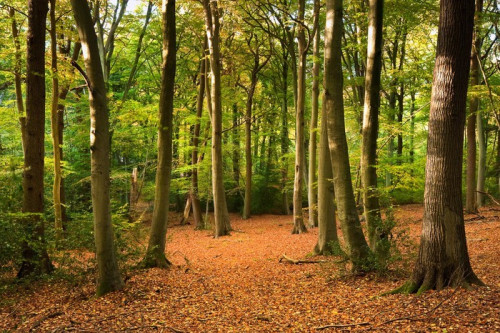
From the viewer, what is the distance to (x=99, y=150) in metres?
5.45

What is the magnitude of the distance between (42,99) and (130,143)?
39.7ft

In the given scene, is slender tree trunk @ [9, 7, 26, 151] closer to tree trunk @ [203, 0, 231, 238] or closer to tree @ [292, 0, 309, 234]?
tree trunk @ [203, 0, 231, 238]

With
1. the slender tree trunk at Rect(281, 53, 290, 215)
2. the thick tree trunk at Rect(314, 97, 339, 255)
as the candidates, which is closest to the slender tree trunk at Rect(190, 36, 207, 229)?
the slender tree trunk at Rect(281, 53, 290, 215)

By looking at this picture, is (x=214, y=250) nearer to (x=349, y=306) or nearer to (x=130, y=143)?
(x=349, y=306)

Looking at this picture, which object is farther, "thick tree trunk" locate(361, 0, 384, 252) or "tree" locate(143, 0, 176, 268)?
"tree" locate(143, 0, 176, 268)

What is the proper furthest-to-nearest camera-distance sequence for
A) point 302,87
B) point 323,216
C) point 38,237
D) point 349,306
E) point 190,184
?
1. point 190,184
2. point 302,87
3. point 323,216
4. point 38,237
5. point 349,306

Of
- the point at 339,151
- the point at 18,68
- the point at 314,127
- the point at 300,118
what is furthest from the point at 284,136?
the point at 339,151

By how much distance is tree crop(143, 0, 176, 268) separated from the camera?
746 cm

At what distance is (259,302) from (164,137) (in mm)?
3964

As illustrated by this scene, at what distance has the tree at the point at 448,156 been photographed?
14.9 ft

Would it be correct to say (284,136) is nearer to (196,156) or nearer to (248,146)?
(248,146)

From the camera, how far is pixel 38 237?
632cm

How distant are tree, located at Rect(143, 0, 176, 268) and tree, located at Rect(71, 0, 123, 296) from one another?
177 cm

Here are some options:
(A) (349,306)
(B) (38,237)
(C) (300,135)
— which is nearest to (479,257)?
(A) (349,306)
